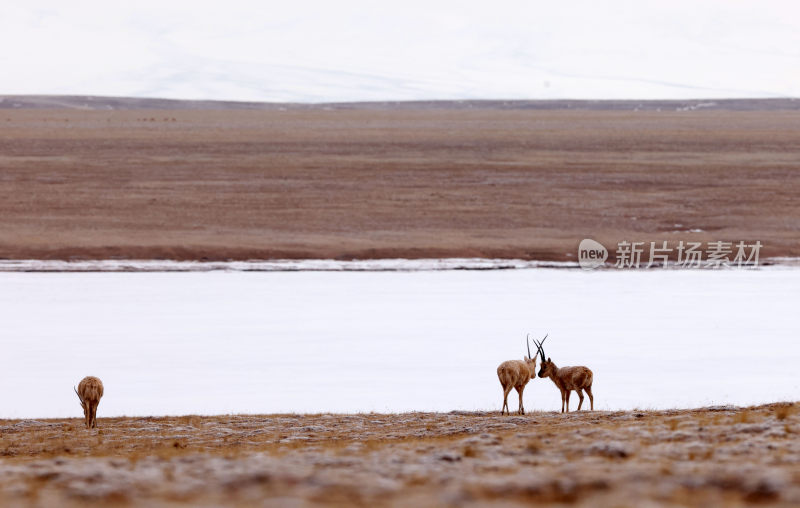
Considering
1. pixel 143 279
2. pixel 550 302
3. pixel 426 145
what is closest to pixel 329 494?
pixel 550 302

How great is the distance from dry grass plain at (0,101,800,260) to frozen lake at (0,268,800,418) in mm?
4607

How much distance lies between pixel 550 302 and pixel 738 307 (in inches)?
187

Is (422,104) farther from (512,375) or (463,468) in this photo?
(463,468)

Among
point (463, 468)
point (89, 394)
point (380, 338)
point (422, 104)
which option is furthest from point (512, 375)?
point (422, 104)

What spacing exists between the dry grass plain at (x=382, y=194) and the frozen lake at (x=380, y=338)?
4607mm

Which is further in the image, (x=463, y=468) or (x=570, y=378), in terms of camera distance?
(x=570, y=378)

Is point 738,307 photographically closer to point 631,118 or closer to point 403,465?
point 403,465

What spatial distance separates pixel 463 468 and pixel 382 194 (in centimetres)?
4030

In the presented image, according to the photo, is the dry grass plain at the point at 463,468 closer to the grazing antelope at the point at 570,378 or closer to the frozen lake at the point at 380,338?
the grazing antelope at the point at 570,378

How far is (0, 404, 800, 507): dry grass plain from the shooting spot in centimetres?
780

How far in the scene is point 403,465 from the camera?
31.2 feet

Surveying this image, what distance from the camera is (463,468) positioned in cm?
936

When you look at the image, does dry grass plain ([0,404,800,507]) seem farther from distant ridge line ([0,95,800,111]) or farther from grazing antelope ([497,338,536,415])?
distant ridge line ([0,95,800,111])

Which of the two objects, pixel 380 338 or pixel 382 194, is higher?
pixel 382 194
